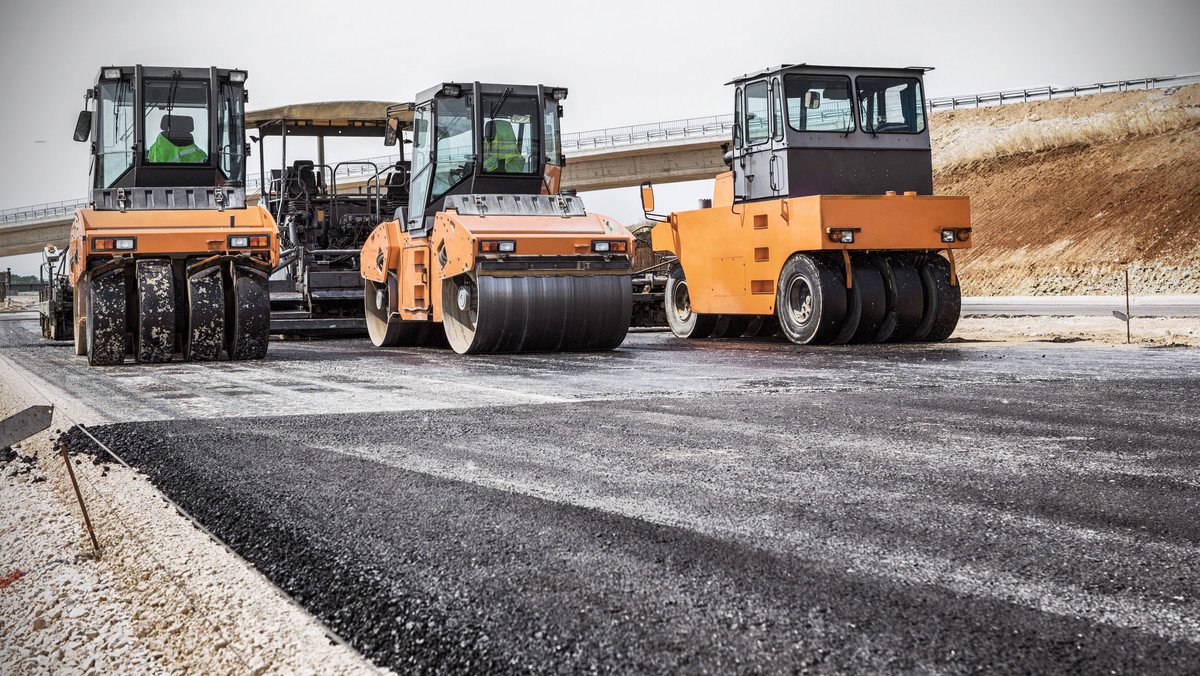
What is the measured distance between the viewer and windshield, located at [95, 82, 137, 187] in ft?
38.2

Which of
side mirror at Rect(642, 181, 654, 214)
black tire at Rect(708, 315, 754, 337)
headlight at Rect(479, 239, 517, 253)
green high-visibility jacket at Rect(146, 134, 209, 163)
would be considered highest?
green high-visibility jacket at Rect(146, 134, 209, 163)

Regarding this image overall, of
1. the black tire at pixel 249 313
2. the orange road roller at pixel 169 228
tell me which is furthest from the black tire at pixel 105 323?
the black tire at pixel 249 313

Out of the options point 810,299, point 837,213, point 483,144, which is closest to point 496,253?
point 483,144

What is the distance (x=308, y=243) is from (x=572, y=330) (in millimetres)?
6947

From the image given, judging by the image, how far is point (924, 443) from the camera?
15.3ft

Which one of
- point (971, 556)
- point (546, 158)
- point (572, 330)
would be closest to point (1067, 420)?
point (971, 556)

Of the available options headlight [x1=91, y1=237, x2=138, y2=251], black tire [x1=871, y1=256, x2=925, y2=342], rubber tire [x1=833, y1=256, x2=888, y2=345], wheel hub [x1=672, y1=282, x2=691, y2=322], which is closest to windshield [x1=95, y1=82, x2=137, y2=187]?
headlight [x1=91, y1=237, x2=138, y2=251]

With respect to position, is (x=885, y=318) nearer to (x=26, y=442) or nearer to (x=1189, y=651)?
(x=26, y=442)

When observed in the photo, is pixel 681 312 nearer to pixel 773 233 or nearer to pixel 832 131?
pixel 773 233

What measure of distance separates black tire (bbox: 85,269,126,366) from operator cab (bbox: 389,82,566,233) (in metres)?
3.44

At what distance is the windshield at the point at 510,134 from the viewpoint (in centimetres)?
1239

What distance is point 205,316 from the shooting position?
35.1 ft

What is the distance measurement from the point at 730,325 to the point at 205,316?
22.3 ft

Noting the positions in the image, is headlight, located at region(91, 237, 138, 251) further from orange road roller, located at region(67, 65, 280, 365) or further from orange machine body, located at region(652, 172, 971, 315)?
orange machine body, located at region(652, 172, 971, 315)
